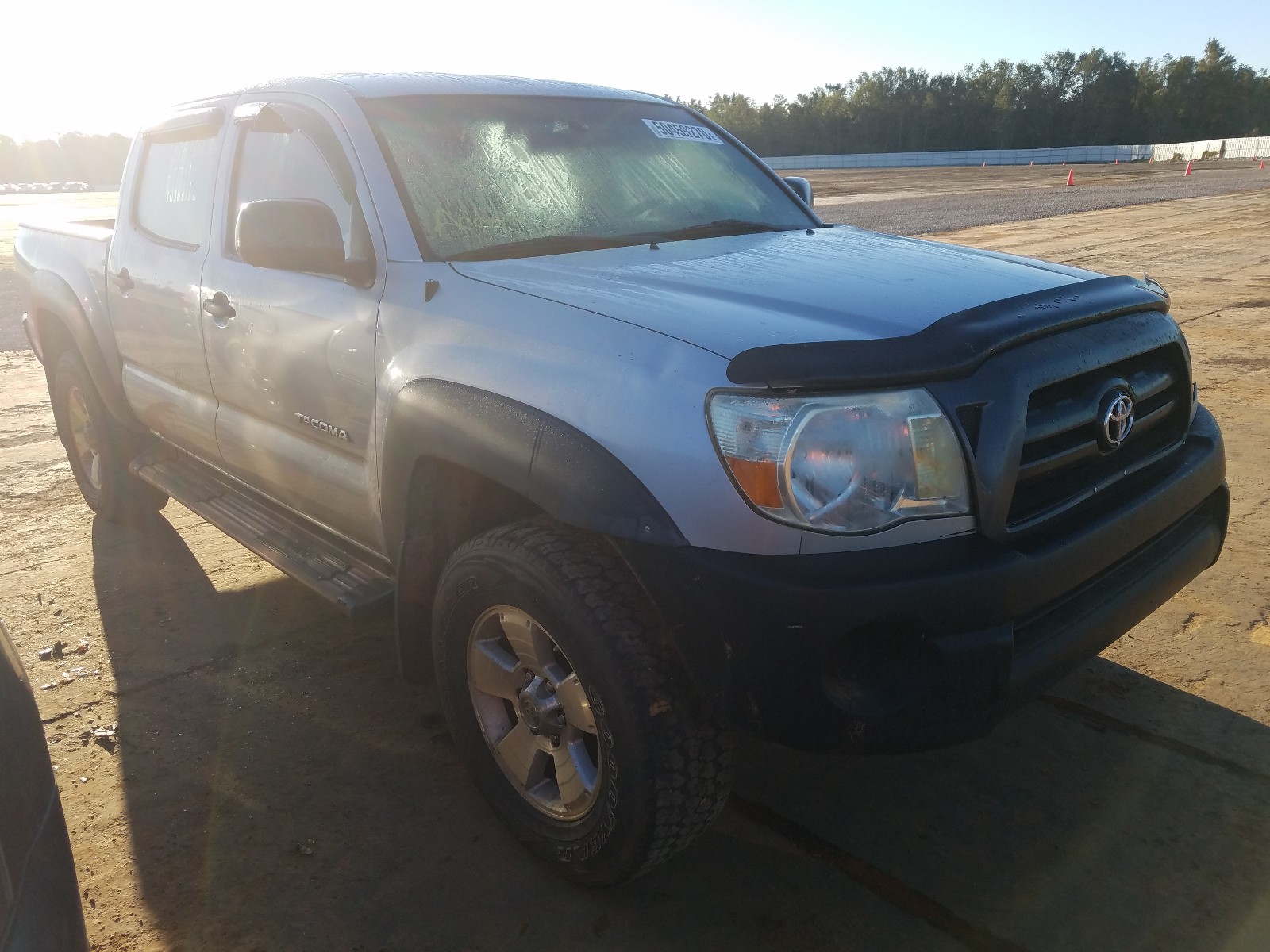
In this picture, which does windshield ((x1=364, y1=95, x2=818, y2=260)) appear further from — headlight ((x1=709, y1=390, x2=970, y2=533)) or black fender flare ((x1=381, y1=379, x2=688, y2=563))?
headlight ((x1=709, y1=390, x2=970, y2=533))

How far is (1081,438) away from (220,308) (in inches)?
104

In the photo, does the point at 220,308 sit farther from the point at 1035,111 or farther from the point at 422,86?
the point at 1035,111

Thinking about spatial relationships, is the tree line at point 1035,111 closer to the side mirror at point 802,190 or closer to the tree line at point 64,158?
the tree line at point 64,158

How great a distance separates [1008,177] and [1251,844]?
3907cm

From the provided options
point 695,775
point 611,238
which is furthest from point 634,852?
point 611,238

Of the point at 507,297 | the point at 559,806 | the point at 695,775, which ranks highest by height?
the point at 507,297

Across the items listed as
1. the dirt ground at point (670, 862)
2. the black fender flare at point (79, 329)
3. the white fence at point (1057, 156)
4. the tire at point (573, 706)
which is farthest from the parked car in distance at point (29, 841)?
the white fence at point (1057, 156)

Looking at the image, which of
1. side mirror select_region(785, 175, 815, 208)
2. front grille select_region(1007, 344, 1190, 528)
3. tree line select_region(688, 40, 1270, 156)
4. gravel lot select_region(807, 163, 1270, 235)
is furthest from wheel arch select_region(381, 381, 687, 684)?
tree line select_region(688, 40, 1270, 156)

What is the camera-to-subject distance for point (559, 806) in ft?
8.05

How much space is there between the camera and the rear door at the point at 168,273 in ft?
12.2

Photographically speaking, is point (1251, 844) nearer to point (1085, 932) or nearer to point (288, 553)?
point (1085, 932)

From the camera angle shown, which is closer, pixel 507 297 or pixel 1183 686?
pixel 507 297

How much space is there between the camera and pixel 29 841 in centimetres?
161

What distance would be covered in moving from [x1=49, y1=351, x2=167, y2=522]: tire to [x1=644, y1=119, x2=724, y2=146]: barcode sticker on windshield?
2.70 m
